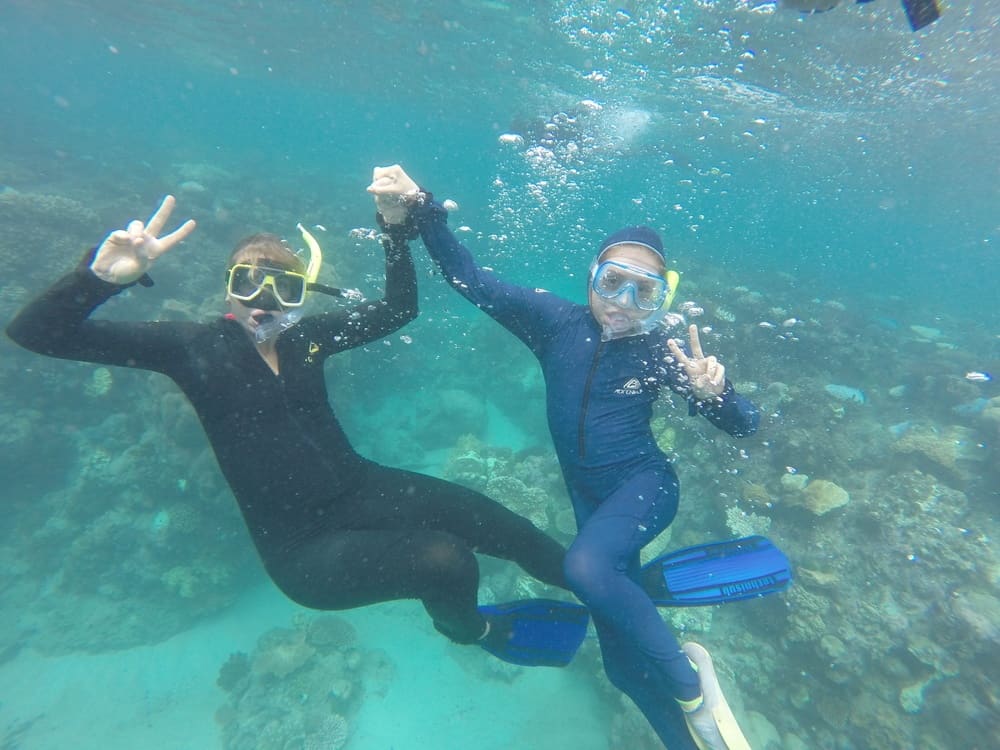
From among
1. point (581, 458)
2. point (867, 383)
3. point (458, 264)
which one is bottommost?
point (867, 383)

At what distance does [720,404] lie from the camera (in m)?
3.54

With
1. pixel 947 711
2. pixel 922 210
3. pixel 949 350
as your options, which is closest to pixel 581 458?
pixel 947 711

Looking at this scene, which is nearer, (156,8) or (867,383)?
(867,383)

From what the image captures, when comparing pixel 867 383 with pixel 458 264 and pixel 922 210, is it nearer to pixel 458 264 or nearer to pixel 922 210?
pixel 458 264

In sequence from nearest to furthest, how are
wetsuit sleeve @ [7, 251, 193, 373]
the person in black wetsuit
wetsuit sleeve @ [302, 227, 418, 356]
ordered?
wetsuit sleeve @ [7, 251, 193, 373]
the person in black wetsuit
wetsuit sleeve @ [302, 227, 418, 356]

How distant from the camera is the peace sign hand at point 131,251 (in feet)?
8.24

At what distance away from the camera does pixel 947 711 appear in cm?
601

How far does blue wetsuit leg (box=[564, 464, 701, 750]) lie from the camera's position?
298cm

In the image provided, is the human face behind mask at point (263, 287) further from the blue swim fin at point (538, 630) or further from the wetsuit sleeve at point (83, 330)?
the blue swim fin at point (538, 630)

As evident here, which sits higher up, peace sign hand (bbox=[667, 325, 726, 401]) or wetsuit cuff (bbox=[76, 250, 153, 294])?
wetsuit cuff (bbox=[76, 250, 153, 294])

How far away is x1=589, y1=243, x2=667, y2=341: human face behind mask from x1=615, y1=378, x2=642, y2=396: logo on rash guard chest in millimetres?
396

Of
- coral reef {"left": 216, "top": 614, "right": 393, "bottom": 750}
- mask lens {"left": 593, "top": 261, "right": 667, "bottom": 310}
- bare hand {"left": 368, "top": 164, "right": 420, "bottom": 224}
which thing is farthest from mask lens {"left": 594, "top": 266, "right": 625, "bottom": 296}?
coral reef {"left": 216, "top": 614, "right": 393, "bottom": 750}

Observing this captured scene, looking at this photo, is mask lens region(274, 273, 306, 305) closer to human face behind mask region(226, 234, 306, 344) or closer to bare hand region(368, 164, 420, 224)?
human face behind mask region(226, 234, 306, 344)

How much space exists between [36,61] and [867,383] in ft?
388
